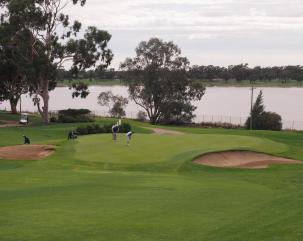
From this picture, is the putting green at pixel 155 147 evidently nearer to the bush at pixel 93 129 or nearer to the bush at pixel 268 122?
the bush at pixel 93 129

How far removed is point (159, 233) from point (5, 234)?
424 centimetres

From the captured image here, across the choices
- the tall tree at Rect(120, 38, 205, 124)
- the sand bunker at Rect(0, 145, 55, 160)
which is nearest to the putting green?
the sand bunker at Rect(0, 145, 55, 160)

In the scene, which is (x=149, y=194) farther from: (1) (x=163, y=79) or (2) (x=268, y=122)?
(1) (x=163, y=79)

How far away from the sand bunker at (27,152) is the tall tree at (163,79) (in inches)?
2003

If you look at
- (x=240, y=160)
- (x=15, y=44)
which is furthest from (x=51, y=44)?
(x=240, y=160)

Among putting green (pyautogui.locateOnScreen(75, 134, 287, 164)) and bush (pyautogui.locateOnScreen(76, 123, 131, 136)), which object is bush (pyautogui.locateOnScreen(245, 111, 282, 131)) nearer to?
bush (pyautogui.locateOnScreen(76, 123, 131, 136))

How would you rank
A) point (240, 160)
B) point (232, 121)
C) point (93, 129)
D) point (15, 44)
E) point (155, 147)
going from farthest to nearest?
1. point (232, 121)
2. point (15, 44)
3. point (93, 129)
4. point (155, 147)
5. point (240, 160)

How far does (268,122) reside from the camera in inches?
2985

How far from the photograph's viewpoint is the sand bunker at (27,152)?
1425 inches

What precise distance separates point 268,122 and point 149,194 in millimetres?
56777

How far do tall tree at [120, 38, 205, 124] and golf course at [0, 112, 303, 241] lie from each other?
47.3m

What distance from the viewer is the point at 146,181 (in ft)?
84.3

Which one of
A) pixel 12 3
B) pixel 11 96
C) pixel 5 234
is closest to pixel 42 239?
pixel 5 234

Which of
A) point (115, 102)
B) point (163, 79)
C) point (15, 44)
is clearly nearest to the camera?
point (15, 44)
